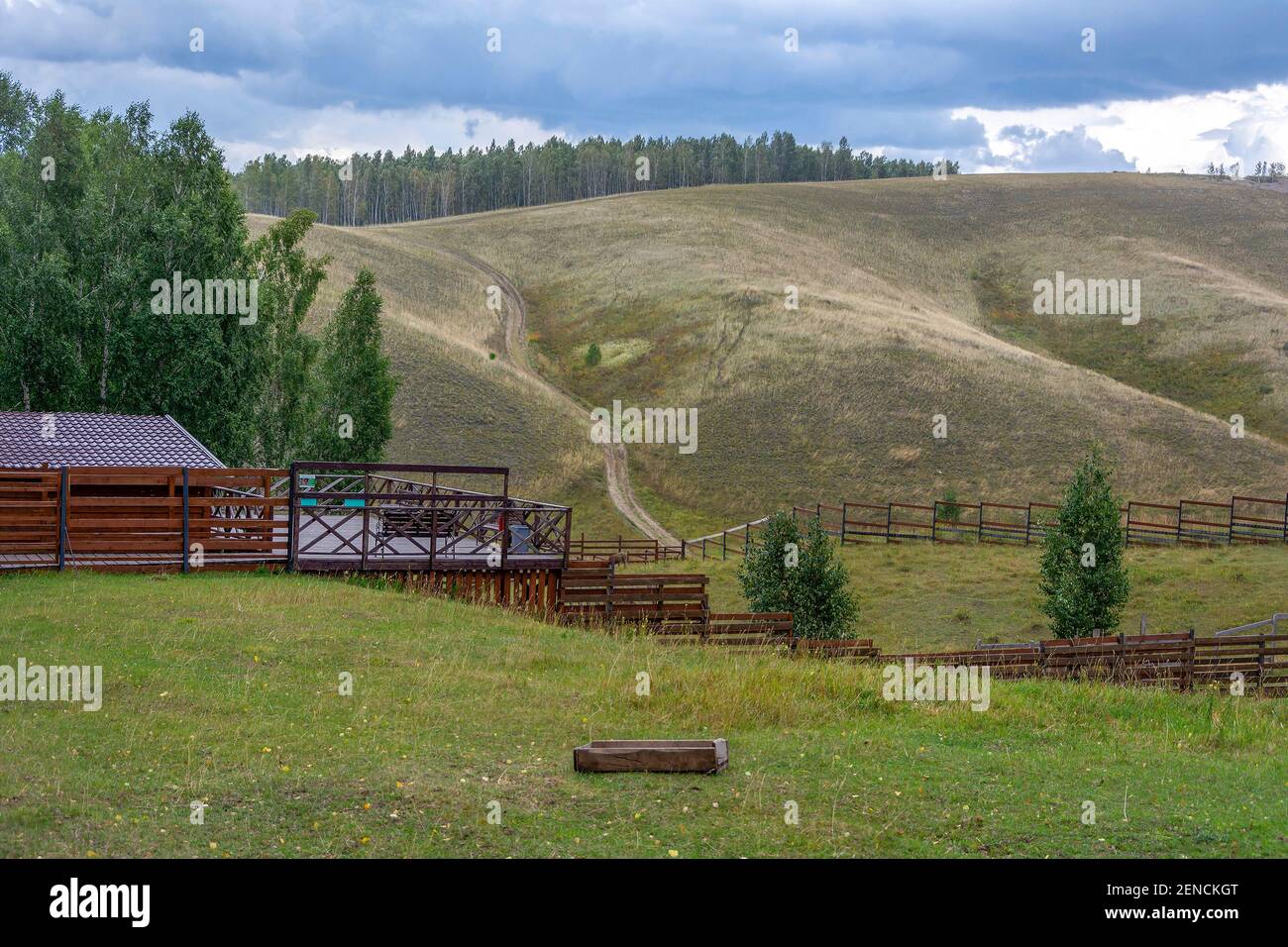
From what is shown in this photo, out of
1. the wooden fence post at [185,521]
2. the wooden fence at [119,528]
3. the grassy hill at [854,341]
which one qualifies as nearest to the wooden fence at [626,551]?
the grassy hill at [854,341]

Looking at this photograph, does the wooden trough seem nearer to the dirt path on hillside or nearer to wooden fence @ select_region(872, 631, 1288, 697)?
wooden fence @ select_region(872, 631, 1288, 697)

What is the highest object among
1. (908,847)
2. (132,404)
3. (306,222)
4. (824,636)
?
(306,222)

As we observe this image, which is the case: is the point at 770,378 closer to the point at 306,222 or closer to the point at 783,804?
Result: the point at 306,222

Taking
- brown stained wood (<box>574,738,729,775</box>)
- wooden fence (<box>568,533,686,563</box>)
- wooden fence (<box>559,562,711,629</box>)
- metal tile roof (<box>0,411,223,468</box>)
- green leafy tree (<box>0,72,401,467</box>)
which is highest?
green leafy tree (<box>0,72,401,467</box>)

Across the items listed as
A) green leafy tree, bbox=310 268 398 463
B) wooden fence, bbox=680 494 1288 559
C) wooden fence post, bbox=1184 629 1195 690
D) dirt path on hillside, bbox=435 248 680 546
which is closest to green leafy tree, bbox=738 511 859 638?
wooden fence, bbox=680 494 1288 559

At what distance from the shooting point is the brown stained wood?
1109cm

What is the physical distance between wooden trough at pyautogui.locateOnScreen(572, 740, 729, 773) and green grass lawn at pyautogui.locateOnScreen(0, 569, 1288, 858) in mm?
139

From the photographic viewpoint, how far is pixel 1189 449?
67.8 meters

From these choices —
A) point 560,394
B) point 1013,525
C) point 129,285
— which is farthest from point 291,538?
point 560,394

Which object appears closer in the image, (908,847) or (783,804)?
(908,847)
